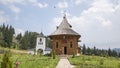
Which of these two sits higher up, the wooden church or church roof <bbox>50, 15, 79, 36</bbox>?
church roof <bbox>50, 15, 79, 36</bbox>

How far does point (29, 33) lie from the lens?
146250mm

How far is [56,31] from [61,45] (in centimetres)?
365

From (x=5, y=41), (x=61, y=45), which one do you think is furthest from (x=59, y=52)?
(x=5, y=41)

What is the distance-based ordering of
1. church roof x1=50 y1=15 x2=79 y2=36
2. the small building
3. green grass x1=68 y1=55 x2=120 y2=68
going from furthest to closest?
1. the small building
2. church roof x1=50 y1=15 x2=79 y2=36
3. green grass x1=68 y1=55 x2=120 y2=68

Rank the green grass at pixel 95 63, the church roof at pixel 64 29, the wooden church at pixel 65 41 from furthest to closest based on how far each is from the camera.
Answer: the church roof at pixel 64 29 → the wooden church at pixel 65 41 → the green grass at pixel 95 63

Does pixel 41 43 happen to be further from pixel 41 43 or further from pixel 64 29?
pixel 64 29

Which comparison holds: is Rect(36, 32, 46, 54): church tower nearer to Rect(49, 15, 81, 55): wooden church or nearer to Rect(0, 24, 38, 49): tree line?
Rect(49, 15, 81, 55): wooden church

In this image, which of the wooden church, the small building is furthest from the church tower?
the wooden church

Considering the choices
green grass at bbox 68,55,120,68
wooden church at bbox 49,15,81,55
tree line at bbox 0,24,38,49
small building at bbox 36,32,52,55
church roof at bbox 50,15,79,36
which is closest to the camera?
green grass at bbox 68,55,120,68

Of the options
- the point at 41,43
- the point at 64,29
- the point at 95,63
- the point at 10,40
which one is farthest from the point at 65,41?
the point at 10,40

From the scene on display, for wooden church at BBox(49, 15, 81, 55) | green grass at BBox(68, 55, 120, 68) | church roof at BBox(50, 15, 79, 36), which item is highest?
church roof at BBox(50, 15, 79, 36)

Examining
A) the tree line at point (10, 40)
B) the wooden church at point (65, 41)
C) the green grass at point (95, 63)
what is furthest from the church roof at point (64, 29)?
the tree line at point (10, 40)

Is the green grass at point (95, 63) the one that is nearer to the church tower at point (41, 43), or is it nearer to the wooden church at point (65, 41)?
the wooden church at point (65, 41)

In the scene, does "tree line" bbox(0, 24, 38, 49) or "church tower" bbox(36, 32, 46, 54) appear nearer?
"church tower" bbox(36, 32, 46, 54)
